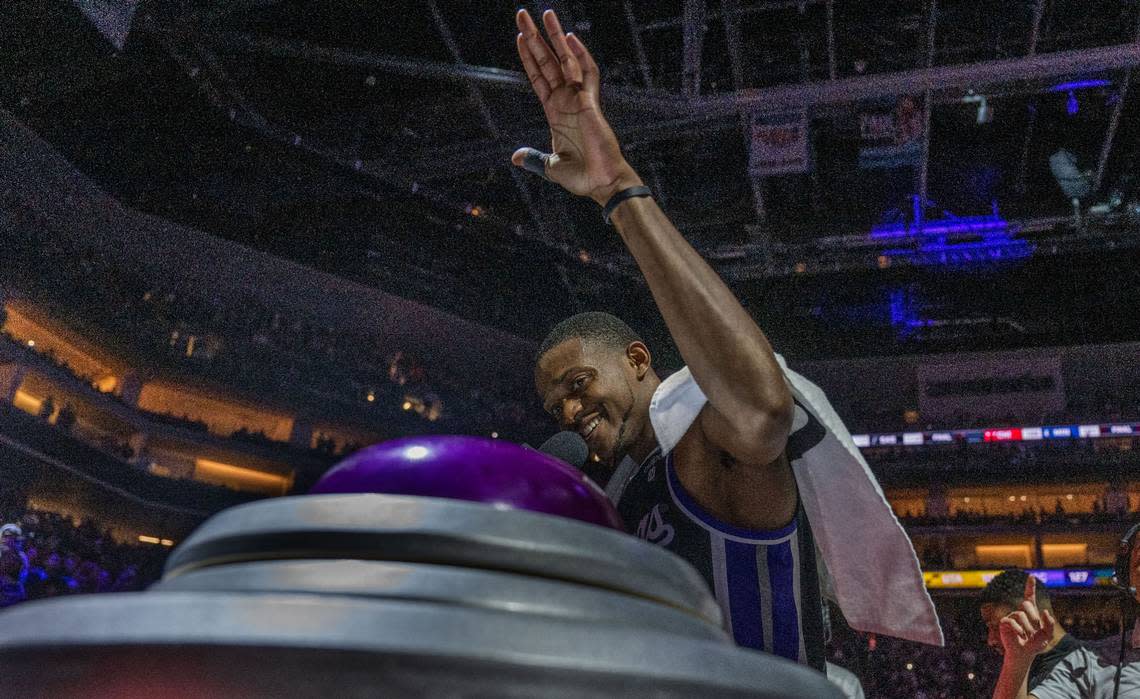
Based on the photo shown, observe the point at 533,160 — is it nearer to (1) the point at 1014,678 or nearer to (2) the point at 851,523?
(2) the point at 851,523

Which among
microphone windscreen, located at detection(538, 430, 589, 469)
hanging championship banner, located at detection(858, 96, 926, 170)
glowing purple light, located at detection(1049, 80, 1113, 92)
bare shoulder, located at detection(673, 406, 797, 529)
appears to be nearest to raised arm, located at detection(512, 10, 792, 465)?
bare shoulder, located at detection(673, 406, 797, 529)

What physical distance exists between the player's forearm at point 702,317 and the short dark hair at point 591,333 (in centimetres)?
94

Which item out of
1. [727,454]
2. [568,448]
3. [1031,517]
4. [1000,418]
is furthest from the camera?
[1031,517]

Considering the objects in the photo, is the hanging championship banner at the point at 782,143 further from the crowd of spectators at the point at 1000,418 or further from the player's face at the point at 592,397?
the crowd of spectators at the point at 1000,418

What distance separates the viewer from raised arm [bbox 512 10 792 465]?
105 cm

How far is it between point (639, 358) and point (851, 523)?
90 centimetres

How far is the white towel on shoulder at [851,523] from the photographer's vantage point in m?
1.24

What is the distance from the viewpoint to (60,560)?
12594mm

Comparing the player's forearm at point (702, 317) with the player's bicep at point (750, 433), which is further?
the player's bicep at point (750, 433)

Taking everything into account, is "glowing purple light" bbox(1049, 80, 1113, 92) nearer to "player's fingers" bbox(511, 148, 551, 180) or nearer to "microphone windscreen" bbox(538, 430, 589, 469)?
"microphone windscreen" bbox(538, 430, 589, 469)

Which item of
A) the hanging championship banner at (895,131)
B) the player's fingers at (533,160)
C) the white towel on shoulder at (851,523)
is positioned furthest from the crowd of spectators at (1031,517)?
the player's fingers at (533,160)

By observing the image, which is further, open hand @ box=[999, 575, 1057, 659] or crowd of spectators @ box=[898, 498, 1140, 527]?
crowd of spectators @ box=[898, 498, 1140, 527]

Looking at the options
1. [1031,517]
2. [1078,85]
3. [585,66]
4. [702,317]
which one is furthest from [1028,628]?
[1031,517]

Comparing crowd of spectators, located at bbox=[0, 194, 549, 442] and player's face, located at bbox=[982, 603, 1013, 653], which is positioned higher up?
crowd of spectators, located at bbox=[0, 194, 549, 442]
